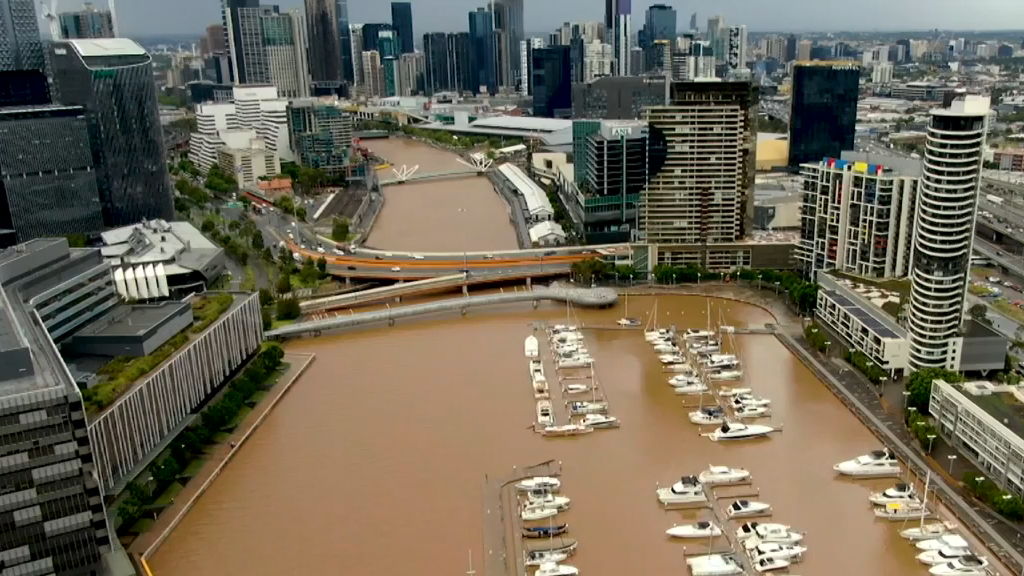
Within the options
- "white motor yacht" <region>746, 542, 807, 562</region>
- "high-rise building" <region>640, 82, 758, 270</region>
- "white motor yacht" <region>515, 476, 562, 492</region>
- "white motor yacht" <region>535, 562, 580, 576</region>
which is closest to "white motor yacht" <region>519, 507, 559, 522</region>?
"white motor yacht" <region>515, 476, 562, 492</region>

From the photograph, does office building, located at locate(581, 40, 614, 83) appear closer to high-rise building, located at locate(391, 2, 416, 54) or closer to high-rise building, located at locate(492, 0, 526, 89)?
high-rise building, located at locate(492, 0, 526, 89)

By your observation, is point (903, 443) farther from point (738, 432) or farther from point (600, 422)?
point (600, 422)

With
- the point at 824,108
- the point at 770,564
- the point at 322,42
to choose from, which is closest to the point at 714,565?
the point at 770,564

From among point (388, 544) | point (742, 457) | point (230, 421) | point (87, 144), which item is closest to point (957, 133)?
point (742, 457)

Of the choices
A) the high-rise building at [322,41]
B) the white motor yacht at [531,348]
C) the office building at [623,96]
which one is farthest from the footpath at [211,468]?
the high-rise building at [322,41]

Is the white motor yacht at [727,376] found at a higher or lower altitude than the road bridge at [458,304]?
lower

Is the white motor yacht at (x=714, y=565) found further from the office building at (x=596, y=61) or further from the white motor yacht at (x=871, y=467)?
the office building at (x=596, y=61)
